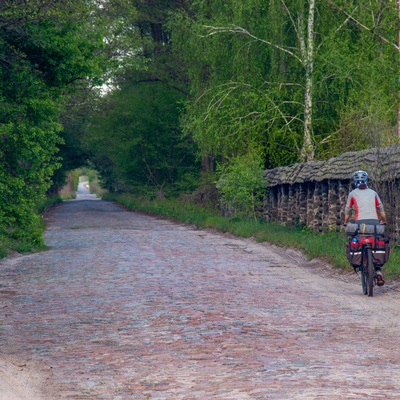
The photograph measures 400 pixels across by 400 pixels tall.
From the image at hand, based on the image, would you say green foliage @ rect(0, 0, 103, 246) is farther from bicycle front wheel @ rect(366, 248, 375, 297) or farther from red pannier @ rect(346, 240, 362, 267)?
bicycle front wheel @ rect(366, 248, 375, 297)

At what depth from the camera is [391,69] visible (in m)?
26.0

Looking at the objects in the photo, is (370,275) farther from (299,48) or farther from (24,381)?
(299,48)

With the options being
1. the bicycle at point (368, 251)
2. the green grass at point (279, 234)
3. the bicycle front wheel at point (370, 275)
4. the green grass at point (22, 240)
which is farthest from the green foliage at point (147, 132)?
the bicycle front wheel at point (370, 275)

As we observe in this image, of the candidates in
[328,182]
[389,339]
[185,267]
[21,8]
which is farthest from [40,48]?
[389,339]

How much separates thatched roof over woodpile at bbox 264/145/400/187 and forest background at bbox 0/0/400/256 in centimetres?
45

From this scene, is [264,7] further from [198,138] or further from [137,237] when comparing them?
[137,237]

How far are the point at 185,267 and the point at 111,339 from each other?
775cm

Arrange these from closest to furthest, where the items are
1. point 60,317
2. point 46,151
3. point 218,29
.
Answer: point 60,317, point 46,151, point 218,29

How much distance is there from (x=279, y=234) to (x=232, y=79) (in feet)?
28.7

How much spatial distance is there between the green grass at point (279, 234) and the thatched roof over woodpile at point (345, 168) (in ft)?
5.17

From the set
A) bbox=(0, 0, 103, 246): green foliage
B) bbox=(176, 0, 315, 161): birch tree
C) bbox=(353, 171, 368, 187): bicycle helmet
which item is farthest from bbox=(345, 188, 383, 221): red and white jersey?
bbox=(176, 0, 315, 161): birch tree

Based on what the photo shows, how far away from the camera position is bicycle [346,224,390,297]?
40.9 feet

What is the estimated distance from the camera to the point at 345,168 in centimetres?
2072

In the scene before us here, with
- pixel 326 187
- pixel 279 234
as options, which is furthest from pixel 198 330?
pixel 279 234
